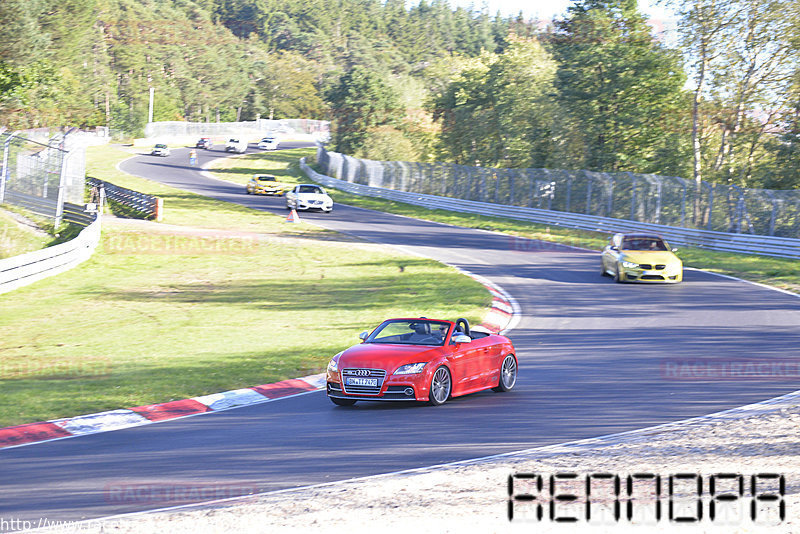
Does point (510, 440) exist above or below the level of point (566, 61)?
below

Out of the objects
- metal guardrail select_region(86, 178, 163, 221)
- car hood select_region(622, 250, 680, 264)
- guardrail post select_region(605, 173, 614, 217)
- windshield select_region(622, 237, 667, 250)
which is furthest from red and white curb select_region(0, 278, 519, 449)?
metal guardrail select_region(86, 178, 163, 221)

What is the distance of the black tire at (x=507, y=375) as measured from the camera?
12.6m

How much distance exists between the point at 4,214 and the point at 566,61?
34.0 m

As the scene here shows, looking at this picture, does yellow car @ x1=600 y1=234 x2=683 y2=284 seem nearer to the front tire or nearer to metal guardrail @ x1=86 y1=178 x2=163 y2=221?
the front tire

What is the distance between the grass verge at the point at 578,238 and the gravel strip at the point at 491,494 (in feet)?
53.4

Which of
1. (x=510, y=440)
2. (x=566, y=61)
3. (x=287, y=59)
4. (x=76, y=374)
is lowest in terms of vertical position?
(x=76, y=374)

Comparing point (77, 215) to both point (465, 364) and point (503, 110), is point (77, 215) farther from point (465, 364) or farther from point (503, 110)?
point (503, 110)

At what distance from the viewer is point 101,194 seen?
42719 millimetres

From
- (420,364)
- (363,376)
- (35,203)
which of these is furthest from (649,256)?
(35,203)

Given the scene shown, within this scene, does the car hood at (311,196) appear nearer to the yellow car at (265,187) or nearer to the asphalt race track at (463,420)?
the yellow car at (265,187)

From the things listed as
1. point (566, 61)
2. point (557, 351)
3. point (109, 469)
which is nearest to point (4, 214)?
point (557, 351)

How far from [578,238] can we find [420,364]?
27486 millimetres

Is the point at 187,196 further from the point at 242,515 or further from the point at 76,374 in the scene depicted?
the point at 242,515

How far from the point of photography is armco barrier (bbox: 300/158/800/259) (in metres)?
31.1
